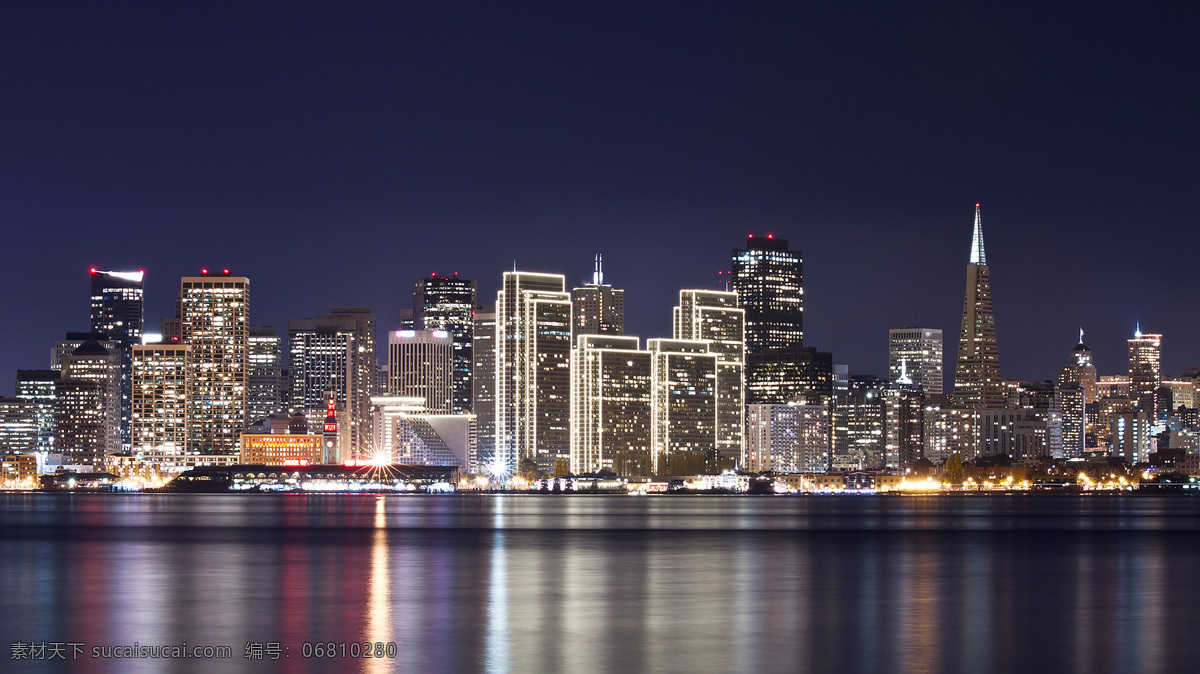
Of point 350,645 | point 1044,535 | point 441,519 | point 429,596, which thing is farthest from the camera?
point 441,519

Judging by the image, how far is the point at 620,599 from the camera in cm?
5616

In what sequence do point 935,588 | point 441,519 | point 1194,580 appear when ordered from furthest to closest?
point 441,519 < point 1194,580 < point 935,588

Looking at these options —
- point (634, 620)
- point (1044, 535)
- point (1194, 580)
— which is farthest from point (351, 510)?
point (634, 620)

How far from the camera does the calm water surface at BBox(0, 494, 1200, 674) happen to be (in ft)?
134

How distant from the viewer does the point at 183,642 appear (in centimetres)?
4338

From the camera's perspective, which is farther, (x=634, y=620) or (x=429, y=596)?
(x=429, y=596)

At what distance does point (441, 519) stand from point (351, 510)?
3604 centimetres

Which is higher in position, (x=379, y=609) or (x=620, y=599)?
(x=379, y=609)

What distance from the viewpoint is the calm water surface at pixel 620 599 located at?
1612 inches

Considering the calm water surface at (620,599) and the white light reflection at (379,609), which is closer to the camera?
the white light reflection at (379,609)

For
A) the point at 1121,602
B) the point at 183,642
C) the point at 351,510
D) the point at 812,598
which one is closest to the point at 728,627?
the point at 812,598

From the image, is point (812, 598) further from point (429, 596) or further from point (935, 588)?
point (429, 596)

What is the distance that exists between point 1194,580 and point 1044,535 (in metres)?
47.8

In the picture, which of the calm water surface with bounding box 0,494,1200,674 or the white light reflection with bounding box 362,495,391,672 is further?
the calm water surface with bounding box 0,494,1200,674
